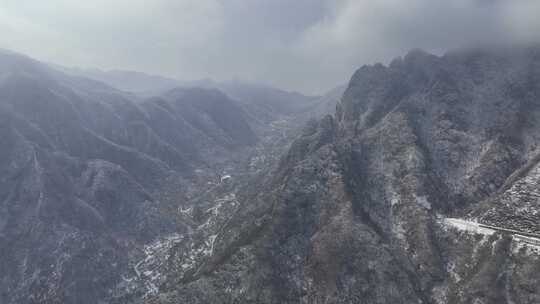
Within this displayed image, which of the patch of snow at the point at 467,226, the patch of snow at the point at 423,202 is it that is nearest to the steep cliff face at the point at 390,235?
the patch of snow at the point at 423,202

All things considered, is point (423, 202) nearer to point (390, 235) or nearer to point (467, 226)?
point (467, 226)

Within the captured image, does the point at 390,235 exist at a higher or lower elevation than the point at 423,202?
lower

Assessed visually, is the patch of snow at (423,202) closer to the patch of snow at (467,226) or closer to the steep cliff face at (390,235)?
the steep cliff face at (390,235)

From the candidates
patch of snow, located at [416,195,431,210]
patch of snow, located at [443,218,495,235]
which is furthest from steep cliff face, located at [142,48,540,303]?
patch of snow, located at [443,218,495,235]

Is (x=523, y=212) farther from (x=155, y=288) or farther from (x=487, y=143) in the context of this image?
(x=155, y=288)

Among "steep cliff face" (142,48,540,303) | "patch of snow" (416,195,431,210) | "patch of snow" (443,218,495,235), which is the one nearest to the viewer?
"steep cliff face" (142,48,540,303)

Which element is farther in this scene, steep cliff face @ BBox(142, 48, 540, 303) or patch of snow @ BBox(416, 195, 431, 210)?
patch of snow @ BBox(416, 195, 431, 210)

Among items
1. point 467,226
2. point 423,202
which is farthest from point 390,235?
point 467,226

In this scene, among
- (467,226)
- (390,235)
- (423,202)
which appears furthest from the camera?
(423,202)

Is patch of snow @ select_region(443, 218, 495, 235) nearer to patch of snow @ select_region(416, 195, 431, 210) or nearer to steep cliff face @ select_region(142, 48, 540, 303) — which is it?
steep cliff face @ select_region(142, 48, 540, 303)

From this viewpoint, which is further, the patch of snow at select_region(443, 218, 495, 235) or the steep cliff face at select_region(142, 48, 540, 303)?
the patch of snow at select_region(443, 218, 495, 235)

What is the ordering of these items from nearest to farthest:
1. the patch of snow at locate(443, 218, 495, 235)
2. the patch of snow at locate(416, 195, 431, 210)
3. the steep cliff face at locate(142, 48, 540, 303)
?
the steep cliff face at locate(142, 48, 540, 303), the patch of snow at locate(443, 218, 495, 235), the patch of snow at locate(416, 195, 431, 210)
